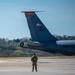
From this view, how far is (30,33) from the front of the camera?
50219mm

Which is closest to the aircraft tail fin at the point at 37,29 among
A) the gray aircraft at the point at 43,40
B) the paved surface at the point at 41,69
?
the gray aircraft at the point at 43,40

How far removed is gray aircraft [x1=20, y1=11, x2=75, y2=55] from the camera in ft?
157

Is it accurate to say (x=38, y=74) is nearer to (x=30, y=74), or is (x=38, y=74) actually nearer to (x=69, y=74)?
(x=30, y=74)

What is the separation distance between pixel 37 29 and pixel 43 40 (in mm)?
→ 1872

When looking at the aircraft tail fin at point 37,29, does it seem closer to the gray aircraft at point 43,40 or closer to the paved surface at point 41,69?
the gray aircraft at point 43,40

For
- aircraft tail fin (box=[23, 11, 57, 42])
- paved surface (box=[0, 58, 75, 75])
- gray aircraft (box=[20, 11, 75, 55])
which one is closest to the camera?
paved surface (box=[0, 58, 75, 75])

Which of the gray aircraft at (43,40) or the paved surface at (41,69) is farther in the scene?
the gray aircraft at (43,40)

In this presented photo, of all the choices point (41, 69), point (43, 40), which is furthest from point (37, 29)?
point (41, 69)

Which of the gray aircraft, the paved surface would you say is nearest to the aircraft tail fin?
the gray aircraft

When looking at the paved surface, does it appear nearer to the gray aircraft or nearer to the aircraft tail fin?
the gray aircraft

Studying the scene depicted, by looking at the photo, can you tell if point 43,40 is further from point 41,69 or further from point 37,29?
point 41,69

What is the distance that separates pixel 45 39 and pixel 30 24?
3.16 metres

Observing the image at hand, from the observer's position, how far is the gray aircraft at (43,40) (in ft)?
157

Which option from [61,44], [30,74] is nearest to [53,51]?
[61,44]
